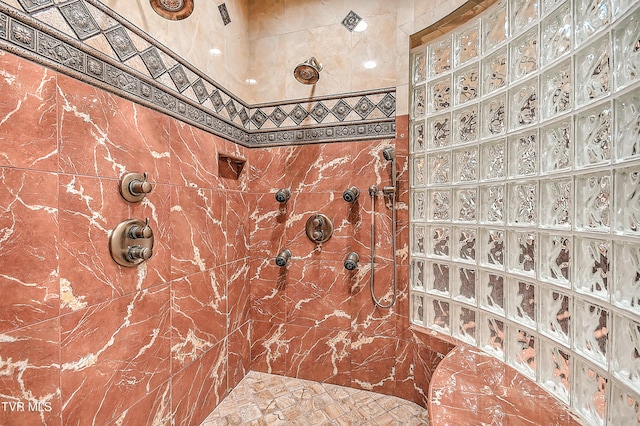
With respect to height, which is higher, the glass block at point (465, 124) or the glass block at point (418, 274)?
the glass block at point (465, 124)

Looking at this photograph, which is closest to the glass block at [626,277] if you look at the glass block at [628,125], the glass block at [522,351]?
the glass block at [628,125]

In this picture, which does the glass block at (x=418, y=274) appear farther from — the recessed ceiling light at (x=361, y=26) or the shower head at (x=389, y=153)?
the recessed ceiling light at (x=361, y=26)

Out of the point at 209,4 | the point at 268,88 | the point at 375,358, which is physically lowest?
the point at 375,358

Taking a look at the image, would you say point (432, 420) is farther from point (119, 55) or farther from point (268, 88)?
point (268, 88)

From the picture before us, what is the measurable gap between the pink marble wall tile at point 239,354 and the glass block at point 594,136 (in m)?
1.99

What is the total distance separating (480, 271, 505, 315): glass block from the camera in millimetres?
1236

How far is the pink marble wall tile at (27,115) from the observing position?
2.51ft

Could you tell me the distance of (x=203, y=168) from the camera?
A: 154 centimetres

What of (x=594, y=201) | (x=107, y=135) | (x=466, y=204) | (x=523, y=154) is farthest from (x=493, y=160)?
(x=107, y=135)

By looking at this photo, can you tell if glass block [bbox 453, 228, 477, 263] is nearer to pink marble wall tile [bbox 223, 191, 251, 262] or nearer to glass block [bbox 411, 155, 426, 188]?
glass block [bbox 411, 155, 426, 188]

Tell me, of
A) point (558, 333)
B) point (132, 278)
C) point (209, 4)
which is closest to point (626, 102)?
point (558, 333)

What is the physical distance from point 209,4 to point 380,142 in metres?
1.32

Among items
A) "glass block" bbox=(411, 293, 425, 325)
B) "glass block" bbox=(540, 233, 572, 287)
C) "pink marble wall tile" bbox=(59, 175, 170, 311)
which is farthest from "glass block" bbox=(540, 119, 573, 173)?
"pink marble wall tile" bbox=(59, 175, 170, 311)

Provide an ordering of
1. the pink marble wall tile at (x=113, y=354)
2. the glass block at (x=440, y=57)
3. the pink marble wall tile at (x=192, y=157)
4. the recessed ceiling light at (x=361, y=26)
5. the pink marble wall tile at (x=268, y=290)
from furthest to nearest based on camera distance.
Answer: the pink marble wall tile at (x=268, y=290), the recessed ceiling light at (x=361, y=26), the glass block at (x=440, y=57), the pink marble wall tile at (x=192, y=157), the pink marble wall tile at (x=113, y=354)
